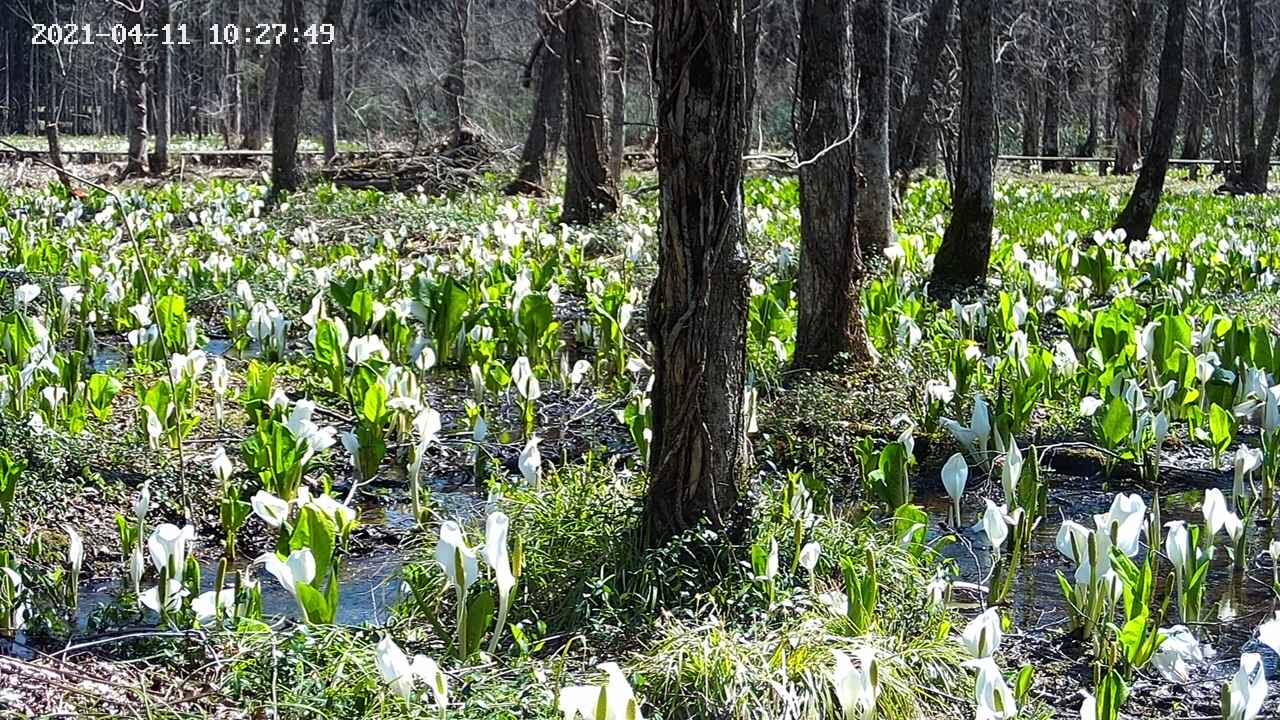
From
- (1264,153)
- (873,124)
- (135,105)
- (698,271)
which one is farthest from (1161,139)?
(135,105)

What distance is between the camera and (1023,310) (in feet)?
21.5

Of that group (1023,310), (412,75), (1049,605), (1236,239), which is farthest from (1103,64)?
(1049,605)

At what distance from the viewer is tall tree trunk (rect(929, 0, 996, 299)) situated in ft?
28.0

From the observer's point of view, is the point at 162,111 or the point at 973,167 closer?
the point at 973,167

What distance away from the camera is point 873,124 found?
26.9 ft

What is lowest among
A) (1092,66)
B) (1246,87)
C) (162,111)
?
(162,111)

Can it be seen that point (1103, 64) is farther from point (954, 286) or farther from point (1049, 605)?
point (1049, 605)

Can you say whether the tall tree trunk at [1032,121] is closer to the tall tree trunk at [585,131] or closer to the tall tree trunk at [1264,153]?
the tall tree trunk at [1264,153]

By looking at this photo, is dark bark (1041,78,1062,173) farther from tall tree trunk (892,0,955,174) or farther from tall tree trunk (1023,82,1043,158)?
tall tree trunk (892,0,955,174)

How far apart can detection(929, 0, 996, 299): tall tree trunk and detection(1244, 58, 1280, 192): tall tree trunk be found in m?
12.7

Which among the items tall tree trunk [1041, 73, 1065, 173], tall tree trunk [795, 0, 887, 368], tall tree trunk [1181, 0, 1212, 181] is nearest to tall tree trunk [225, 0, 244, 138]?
tall tree trunk [1041, 73, 1065, 173]

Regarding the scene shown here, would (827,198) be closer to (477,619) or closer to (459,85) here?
(477,619)

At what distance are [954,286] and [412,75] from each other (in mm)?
27272

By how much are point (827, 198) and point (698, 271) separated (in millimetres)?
2836
